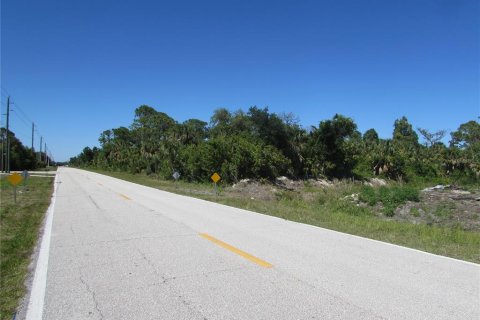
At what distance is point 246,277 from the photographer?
5930mm

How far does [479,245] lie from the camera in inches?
363

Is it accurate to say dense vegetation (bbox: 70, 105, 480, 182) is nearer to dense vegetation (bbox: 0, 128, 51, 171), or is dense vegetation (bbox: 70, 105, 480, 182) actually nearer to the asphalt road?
dense vegetation (bbox: 0, 128, 51, 171)

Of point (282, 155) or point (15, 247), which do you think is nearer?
point (15, 247)

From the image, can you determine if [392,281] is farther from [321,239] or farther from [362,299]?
[321,239]

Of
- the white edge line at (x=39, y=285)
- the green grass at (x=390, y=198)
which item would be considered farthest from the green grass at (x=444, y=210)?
the white edge line at (x=39, y=285)

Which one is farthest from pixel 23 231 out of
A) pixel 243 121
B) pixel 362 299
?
pixel 243 121

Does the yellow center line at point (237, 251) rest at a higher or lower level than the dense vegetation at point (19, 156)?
lower

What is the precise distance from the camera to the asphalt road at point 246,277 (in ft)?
15.4

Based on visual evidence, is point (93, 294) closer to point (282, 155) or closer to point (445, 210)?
point (445, 210)

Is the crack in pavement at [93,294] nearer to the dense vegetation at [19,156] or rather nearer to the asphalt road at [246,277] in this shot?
the asphalt road at [246,277]

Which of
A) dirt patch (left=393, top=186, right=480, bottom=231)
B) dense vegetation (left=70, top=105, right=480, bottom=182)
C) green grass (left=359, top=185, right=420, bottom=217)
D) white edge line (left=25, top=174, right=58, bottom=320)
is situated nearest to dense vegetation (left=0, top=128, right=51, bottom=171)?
dense vegetation (left=70, top=105, right=480, bottom=182)

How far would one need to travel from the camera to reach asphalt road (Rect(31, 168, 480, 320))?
185 inches

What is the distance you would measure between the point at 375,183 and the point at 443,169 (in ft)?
56.3

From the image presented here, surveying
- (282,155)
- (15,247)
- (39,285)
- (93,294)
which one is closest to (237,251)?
(93,294)
